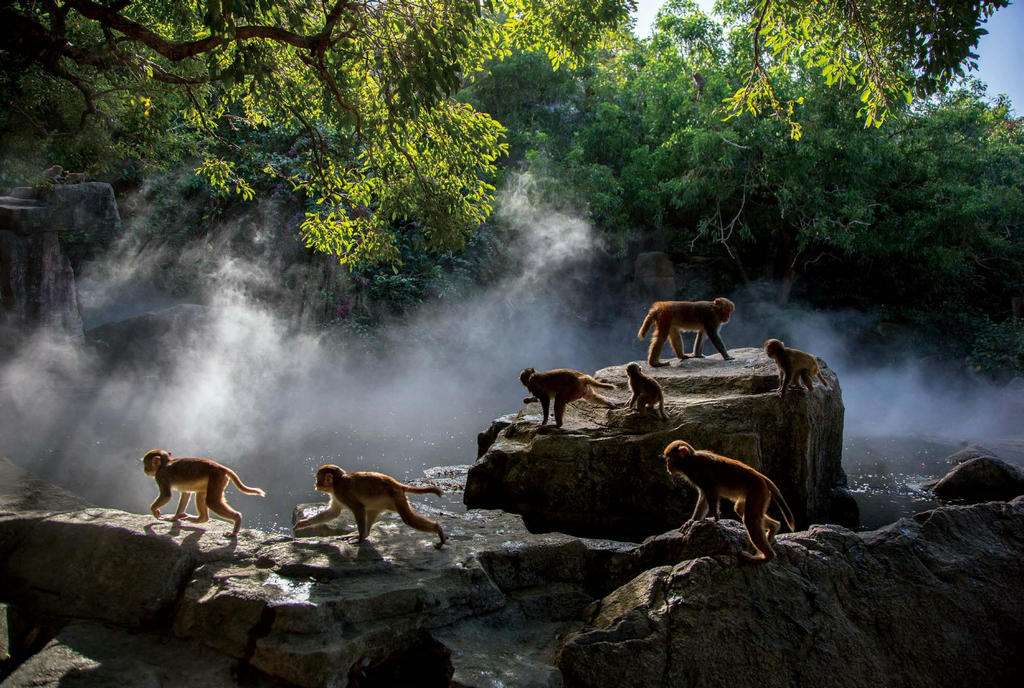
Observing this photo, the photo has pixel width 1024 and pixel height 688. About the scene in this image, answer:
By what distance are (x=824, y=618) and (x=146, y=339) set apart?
15.6 metres

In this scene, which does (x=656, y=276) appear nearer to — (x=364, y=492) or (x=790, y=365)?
(x=790, y=365)

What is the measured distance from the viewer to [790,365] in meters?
7.82

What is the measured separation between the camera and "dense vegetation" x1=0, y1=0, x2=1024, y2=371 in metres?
8.27

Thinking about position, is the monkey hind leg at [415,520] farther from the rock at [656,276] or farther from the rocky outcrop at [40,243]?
the rock at [656,276]

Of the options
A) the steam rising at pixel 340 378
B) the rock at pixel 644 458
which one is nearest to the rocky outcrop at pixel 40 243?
the steam rising at pixel 340 378

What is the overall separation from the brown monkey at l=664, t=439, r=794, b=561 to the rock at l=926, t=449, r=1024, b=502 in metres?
7.18

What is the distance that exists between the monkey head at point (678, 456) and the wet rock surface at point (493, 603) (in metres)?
0.39

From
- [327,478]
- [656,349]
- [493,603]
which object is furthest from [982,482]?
[327,478]

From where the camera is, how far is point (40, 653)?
15.7 ft

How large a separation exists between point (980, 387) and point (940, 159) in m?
5.55

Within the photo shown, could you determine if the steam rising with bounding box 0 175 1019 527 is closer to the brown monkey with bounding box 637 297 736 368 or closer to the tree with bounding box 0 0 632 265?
the tree with bounding box 0 0 632 265

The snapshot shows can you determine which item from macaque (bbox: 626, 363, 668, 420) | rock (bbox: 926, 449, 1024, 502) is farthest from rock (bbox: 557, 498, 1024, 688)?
rock (bbox: 926, 449, 1024, 502)

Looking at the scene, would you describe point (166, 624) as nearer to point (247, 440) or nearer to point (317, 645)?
point (317, 645)

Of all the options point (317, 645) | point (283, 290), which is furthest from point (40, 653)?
point (283, 290)
